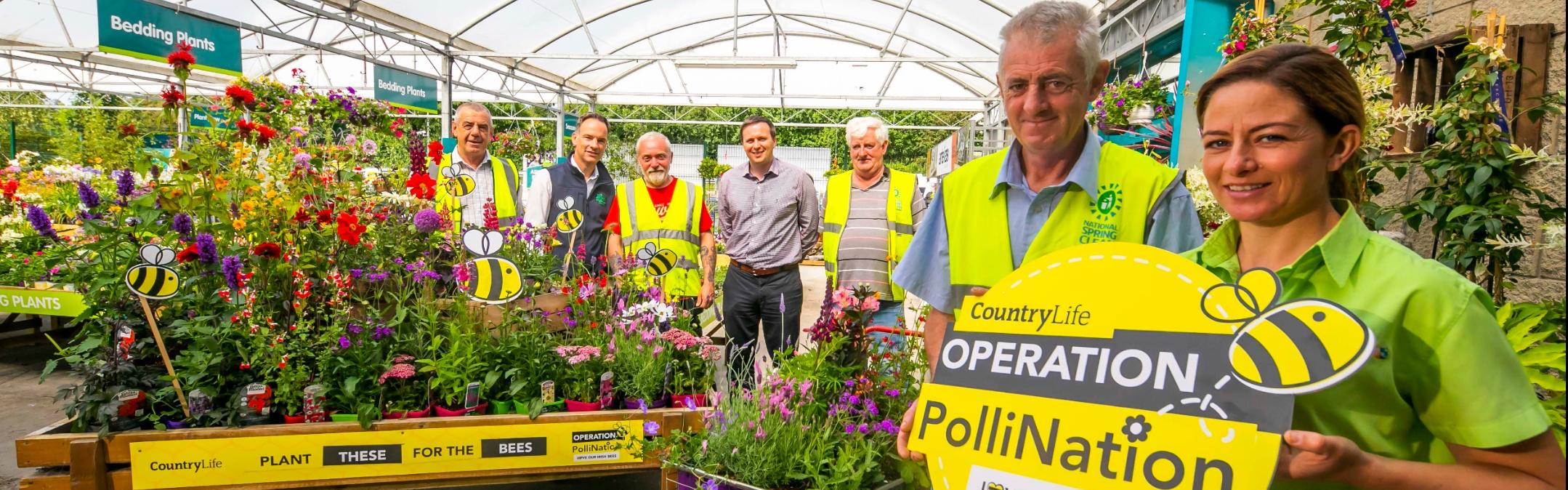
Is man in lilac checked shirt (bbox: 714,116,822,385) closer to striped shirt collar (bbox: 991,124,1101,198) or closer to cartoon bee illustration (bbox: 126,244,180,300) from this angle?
cartoon bee illustration (bbox: 126,244,180,300)

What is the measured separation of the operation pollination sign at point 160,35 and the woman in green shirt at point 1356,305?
20.4 feet

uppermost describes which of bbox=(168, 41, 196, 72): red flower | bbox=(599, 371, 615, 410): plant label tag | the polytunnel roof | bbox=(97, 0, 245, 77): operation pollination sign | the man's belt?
the polytunnel roof

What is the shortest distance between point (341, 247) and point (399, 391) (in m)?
0.56

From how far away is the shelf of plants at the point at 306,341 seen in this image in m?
2.22

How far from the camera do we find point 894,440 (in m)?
1.87

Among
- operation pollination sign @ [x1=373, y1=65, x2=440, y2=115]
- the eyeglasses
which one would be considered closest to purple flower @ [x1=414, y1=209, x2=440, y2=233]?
the eyeglasses

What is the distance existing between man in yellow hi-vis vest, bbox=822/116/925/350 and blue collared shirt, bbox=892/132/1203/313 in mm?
1822

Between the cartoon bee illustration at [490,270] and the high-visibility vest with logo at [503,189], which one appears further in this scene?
the high-visibility vest with logo at [503,189]

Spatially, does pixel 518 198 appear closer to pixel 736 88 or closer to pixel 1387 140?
pixel 1387 140

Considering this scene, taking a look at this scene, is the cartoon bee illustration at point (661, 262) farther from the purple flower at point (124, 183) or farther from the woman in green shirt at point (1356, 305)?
the woman in green shirt at point (1356, 305)

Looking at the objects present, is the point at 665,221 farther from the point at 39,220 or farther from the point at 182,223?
the point at 39,220

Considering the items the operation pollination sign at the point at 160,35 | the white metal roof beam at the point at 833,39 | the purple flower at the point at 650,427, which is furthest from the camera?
the white metal roof beam at the point at 833,39

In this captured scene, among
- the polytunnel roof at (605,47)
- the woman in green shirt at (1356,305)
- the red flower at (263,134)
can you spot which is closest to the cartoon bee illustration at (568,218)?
the red flower at (263,134)

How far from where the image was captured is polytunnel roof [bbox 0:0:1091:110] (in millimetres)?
9898
